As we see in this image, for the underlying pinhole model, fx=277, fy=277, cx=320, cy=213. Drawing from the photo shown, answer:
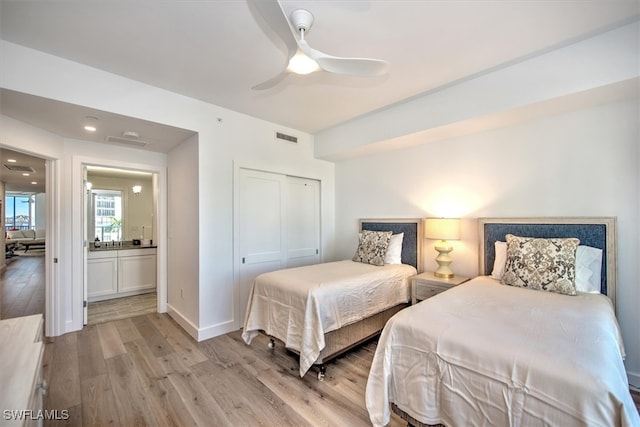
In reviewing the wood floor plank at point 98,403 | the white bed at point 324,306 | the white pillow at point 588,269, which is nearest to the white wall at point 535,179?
the white pillow at point 588,269

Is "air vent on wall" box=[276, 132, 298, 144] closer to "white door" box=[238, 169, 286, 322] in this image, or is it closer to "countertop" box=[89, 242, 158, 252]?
"white door" box=[238, 169, 286, 322]

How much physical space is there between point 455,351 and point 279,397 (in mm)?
1447

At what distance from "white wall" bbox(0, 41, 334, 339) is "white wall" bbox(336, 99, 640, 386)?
183 cm

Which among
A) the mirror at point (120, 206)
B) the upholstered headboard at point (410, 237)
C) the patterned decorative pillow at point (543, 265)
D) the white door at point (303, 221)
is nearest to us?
the patterned decorative pillow at point (543, 265)

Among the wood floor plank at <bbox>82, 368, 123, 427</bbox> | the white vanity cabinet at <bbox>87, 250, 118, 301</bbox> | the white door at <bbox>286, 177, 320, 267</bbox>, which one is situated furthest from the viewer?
the white vanity cabinet at <bbox>87, 250, 118, 301</bbox>

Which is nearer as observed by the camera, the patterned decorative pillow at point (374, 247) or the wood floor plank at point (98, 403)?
the wood floor plank at point (98, 403)

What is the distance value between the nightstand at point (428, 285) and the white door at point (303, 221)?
1.77 meters

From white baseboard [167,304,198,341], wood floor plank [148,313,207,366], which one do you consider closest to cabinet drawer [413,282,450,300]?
wood floor plank [148,313,207,366]

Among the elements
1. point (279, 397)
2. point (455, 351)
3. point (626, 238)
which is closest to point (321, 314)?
point (279, 397)

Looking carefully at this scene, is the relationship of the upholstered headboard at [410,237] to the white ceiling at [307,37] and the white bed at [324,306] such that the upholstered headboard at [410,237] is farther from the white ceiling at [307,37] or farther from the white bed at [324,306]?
the white ceiling at [307,37]

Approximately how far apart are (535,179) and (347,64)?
90.2 inches

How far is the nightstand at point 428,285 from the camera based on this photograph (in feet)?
9.68

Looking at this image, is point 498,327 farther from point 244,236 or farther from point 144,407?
point 244,236

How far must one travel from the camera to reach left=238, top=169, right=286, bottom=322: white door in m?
3.58
